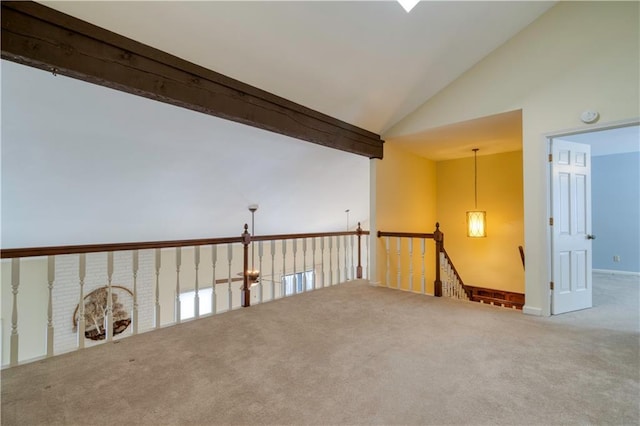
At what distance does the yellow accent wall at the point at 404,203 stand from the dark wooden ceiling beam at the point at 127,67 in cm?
202

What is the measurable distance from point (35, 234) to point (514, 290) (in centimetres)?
774

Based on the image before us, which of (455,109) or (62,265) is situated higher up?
(455,109)

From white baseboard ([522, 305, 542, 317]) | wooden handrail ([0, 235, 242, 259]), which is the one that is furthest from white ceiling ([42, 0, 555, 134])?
white baseboard ([522, 305, 542, 317])

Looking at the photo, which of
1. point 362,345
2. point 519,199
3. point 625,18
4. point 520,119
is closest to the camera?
point 362,345

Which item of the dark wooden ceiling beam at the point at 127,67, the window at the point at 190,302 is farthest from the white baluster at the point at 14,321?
the window at the point at 190,302

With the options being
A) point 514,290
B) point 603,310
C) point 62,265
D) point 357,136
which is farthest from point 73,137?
point 514,290

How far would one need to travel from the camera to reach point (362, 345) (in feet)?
8.14

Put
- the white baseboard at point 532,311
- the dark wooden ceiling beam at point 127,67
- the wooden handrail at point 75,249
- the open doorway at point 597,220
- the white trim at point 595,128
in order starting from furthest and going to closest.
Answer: the open doorway at point 597,220 → the white baseboard at point 532,311 → the white trim at point 595,128 → the wooden handrail at point 75,249 → the dark wooden ceiling beam at point 127,67

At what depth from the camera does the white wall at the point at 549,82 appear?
288 cm

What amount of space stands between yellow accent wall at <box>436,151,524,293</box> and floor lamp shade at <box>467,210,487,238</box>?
13.7 inches

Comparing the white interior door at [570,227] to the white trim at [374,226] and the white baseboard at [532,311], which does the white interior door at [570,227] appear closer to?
the white baseboard at [532,311]

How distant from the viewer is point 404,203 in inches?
213

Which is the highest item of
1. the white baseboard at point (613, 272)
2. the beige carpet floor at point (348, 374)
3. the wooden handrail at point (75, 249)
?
the wooden handrail at point (75, 249)

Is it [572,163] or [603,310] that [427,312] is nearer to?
[603,310]
